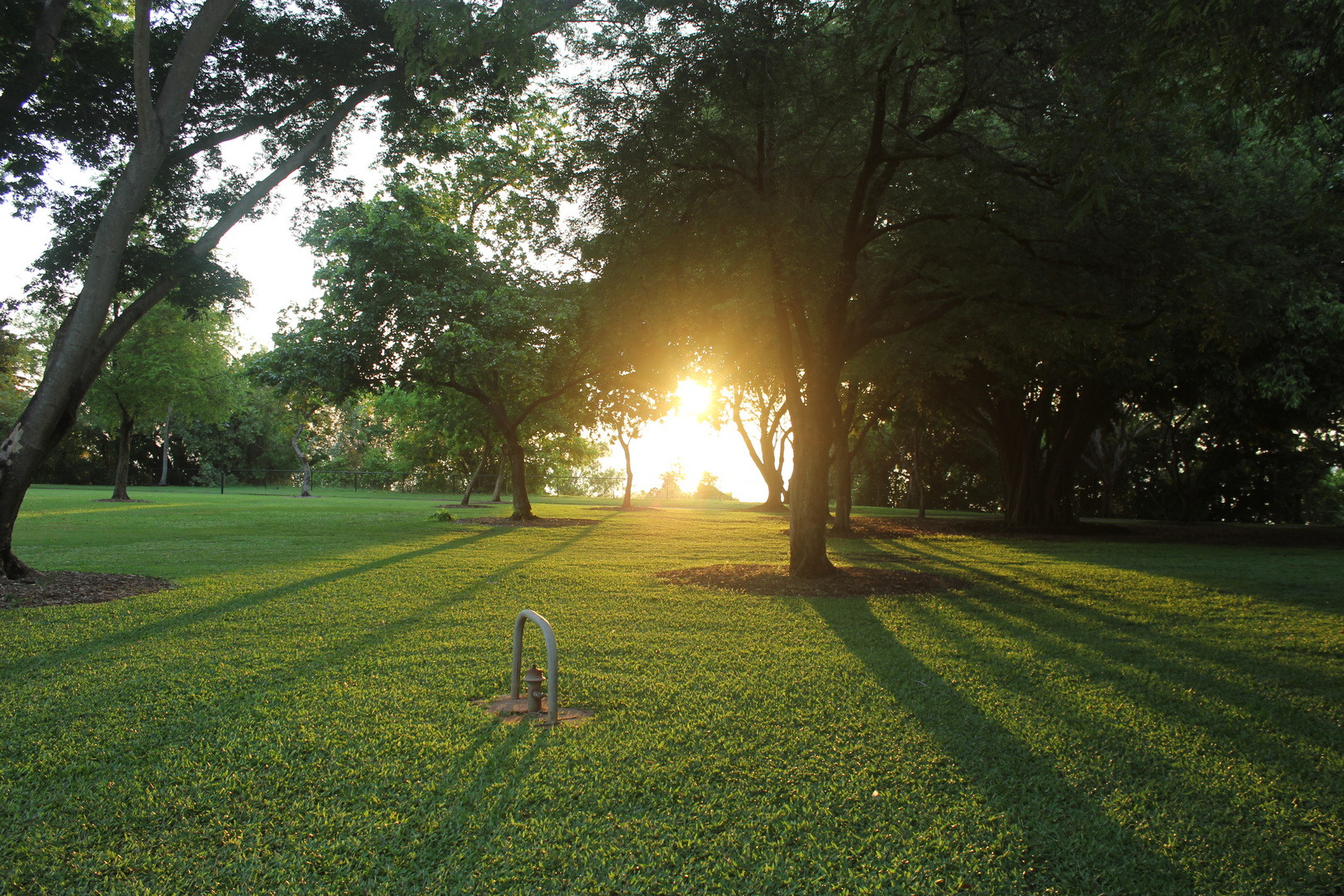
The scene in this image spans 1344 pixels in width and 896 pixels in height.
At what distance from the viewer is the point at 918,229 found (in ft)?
36.7

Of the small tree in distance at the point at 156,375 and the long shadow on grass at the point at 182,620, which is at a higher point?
the small tree in distance at the point at 156,375

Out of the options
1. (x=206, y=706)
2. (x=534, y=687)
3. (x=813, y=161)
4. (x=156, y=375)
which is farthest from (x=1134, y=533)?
(x=156, y=375)

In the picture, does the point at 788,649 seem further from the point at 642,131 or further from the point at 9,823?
the point at 642,131

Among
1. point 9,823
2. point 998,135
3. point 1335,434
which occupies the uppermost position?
point 998,135

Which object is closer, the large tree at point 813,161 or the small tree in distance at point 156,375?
the large tree at point 813,161

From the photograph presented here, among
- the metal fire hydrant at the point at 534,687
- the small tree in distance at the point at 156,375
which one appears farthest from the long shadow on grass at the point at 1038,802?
the small tree in distance at the point at 156,375

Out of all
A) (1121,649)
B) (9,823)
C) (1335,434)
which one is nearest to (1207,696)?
(1121,649)

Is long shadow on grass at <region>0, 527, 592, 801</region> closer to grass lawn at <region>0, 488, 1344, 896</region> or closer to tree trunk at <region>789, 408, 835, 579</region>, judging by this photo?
grass lawn at <region>0, 488, 1344, 896</region>

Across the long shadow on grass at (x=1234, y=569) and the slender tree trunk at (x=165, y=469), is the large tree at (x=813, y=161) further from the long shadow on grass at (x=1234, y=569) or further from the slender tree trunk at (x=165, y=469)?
the slender tree trunk at (x=165, y=469)

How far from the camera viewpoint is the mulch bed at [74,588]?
743cm

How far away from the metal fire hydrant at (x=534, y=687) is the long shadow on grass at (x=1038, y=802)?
89.1 inches

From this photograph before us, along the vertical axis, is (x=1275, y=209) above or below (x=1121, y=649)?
above

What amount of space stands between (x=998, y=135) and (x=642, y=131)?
5.40m

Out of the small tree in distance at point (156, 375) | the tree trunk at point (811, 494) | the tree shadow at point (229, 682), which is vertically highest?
the small tree in distance at point (156, 375)
